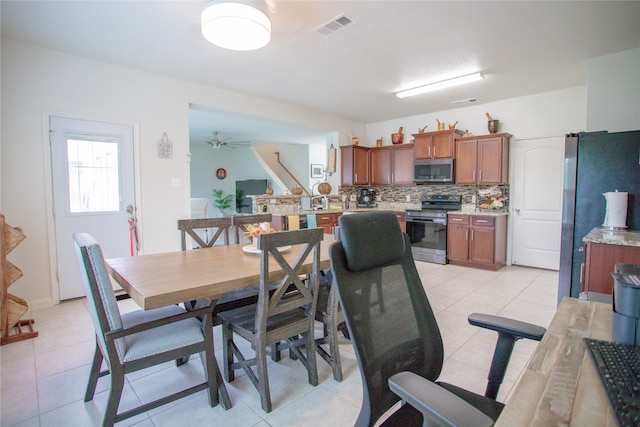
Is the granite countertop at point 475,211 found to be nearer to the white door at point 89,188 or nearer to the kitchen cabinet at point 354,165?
the kitchen cabinet at point 354,165

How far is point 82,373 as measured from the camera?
7.00 feet

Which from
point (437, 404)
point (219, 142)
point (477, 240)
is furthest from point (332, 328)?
point (219, 142)

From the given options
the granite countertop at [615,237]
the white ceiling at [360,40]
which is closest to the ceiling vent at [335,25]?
the white ceiling at [360,40]

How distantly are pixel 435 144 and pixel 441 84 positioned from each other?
1.45 metres

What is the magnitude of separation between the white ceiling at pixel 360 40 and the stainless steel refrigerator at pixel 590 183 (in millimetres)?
1001

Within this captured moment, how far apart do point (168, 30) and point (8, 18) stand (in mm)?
1253

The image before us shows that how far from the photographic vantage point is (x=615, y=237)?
2266 mm

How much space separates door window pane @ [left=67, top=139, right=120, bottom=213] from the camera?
346 cm

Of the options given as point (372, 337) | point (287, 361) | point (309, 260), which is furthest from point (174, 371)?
point (372, 337)

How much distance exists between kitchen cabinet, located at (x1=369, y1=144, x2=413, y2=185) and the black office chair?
193 inches

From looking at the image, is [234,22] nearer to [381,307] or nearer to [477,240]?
[381,307]

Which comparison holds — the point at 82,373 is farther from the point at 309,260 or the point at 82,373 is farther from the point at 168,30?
the point at 168,30

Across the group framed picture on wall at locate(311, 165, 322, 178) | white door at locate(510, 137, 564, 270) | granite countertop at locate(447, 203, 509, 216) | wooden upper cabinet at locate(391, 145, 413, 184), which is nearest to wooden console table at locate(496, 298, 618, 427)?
granite countertop at locate(447, 203, 509, 216)

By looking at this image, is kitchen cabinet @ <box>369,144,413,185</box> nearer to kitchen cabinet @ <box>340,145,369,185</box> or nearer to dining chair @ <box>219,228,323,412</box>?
kitchen cabinet @ <box>340,145,369,185</box>
